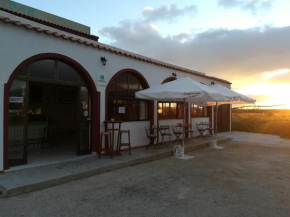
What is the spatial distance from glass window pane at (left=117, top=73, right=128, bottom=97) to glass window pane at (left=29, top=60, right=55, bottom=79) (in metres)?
2.41

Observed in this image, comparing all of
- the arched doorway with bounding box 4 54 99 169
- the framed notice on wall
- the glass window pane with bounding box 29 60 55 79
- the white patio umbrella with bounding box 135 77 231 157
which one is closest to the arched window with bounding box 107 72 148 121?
the arched doorway with bounding box 4 54 99 169

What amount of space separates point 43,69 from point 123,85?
2.88m

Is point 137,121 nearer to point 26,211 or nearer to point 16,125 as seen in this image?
point 16,125

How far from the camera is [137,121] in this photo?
8.52 metres

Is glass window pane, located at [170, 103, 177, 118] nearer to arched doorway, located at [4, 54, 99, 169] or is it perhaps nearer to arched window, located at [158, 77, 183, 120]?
arched window, located at [158, 77, 183, 120]

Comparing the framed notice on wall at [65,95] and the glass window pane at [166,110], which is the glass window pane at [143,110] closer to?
the glass window pane at [166,110]

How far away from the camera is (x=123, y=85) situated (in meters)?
8.15

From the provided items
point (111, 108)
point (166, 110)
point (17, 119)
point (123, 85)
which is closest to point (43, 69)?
point (17, 119)

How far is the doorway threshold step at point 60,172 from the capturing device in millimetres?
4230

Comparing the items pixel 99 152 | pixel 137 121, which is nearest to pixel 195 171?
pixel 99 152

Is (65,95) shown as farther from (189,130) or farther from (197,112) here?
(197,112)

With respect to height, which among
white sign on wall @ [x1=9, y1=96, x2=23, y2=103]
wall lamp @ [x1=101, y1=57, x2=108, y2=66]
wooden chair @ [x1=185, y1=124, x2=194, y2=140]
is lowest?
wooden chair @ [x1=185, y1=124, x2=194, y2=140]

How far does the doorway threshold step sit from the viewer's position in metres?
4.23

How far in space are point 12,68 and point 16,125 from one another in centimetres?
130
